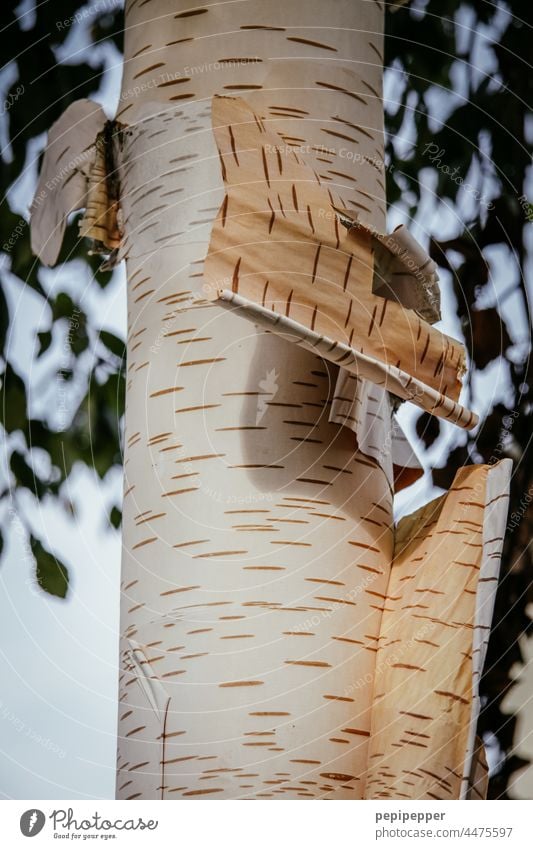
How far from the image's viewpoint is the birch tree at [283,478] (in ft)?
1.21

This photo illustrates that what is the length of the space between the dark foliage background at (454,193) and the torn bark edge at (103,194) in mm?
256

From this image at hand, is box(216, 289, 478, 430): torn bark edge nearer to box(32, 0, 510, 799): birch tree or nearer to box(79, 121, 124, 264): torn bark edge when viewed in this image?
box(32, 0, 510, 799): birch tree

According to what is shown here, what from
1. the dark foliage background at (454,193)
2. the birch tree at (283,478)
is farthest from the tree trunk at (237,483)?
the dark foliage background at (454,193)

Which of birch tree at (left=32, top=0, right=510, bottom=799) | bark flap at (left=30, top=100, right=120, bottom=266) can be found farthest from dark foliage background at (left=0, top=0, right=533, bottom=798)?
birch tree at (left=32, top=0, right=510, bottom=799)

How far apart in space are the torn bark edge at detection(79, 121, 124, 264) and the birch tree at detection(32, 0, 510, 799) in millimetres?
64

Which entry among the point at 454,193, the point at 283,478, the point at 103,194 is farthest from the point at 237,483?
the point at 454,193

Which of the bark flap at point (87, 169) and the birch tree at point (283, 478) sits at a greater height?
the bark flap at point (87, 169)

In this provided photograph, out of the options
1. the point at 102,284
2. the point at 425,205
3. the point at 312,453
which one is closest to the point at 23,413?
the point at 102,284

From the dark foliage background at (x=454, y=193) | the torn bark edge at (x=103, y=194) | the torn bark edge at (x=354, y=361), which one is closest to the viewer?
the torn bark edge at (x=354, y=361)

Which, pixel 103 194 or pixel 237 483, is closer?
pixel 237 483

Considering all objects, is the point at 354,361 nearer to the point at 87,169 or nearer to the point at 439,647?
the point at 439,647

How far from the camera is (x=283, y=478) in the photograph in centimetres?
39

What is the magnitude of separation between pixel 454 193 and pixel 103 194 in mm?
473

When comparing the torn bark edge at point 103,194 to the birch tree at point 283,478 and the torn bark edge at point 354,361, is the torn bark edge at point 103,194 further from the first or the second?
the torn bark edge at point 354,361
